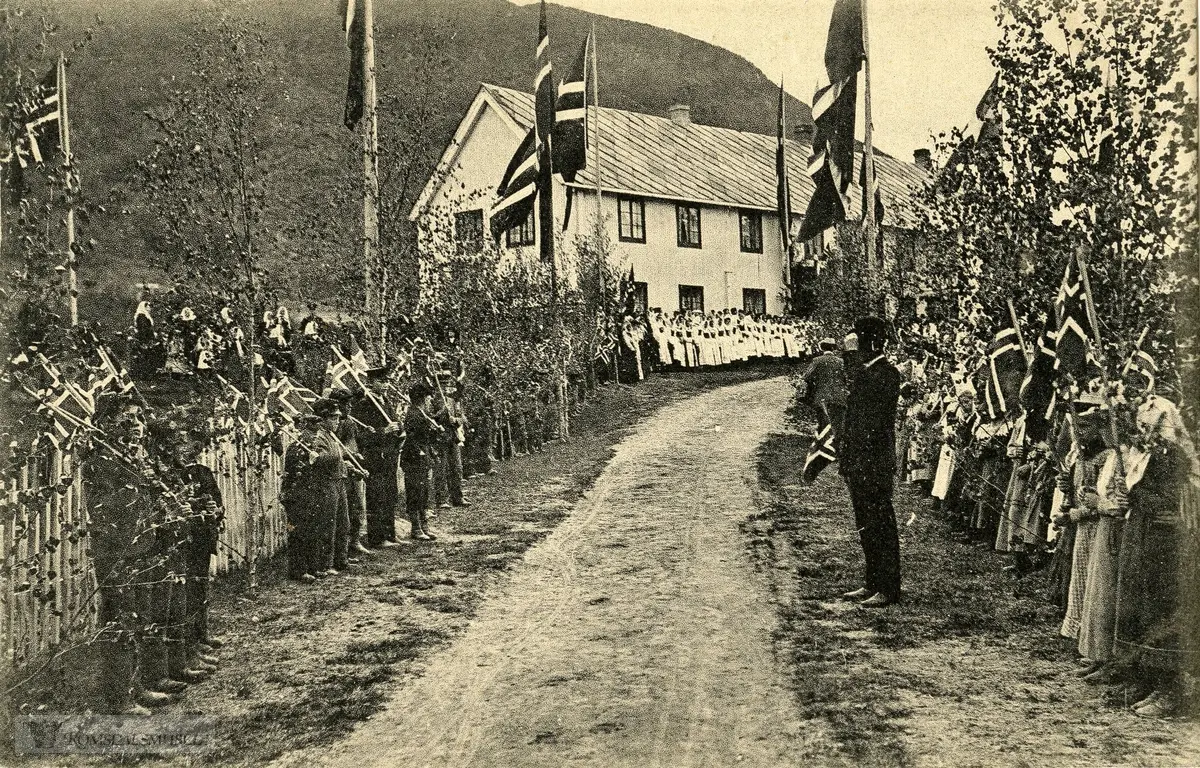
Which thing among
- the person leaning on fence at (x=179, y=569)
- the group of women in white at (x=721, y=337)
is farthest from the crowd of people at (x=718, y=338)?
the person leaning on fence at (x=179, y=569)

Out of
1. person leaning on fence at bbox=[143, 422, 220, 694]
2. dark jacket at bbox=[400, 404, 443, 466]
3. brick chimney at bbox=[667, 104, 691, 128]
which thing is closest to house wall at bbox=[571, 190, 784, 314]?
brick chimney at bbox=[667, 104, 691, 128]

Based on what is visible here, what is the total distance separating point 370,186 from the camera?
32.7 feet

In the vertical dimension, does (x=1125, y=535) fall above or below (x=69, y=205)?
below

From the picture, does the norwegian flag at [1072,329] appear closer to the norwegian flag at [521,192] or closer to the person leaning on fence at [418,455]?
the person leaning on fence at [418,455]

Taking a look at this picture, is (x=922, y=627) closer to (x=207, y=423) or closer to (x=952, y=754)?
(x=952, y=754)

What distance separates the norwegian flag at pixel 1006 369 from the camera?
7.34 meters

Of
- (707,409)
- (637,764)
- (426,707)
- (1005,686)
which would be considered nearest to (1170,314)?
(1005,686)

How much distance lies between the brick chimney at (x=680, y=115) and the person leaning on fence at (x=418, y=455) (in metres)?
20.4

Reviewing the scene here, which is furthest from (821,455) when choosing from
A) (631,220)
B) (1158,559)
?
(631,220)

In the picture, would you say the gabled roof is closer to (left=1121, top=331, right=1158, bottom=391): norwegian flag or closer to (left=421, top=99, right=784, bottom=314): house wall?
(left=421, top=99, right=784, bottom=314): house wall

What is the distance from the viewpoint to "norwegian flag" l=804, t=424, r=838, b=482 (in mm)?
8055

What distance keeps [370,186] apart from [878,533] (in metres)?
6.09

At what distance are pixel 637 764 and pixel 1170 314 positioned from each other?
385 cm

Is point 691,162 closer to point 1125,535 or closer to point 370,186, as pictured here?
point 370,186
